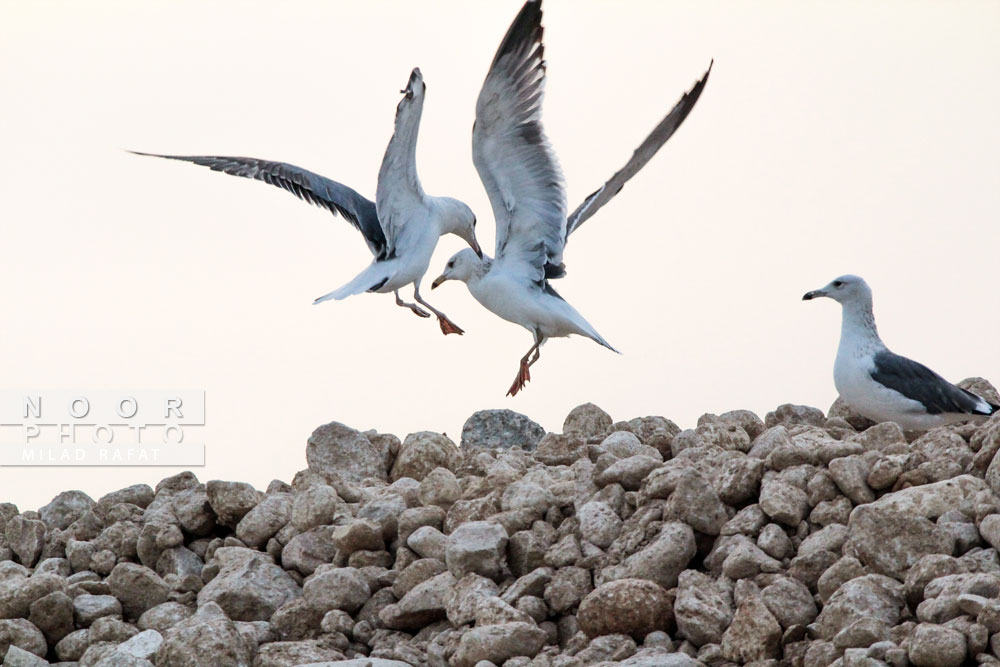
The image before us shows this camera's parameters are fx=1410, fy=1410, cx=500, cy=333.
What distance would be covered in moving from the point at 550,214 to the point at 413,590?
165 inches

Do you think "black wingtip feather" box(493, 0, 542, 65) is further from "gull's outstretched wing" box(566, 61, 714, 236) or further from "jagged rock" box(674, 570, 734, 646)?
"jagged rock" box(674, 570, 734, 646)

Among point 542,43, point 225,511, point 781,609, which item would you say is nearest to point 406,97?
point 542,43

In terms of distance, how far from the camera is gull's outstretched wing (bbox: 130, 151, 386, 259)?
10953mm

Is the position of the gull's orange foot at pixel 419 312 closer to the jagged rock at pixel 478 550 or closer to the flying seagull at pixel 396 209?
the flying seagull at pixel 396 209

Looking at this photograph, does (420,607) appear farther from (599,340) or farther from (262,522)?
(599,340)

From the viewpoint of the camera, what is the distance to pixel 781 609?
20.3ft

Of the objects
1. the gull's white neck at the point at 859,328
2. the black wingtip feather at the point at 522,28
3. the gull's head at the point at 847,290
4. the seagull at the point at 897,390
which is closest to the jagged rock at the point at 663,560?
the seagull at the point at 897,390

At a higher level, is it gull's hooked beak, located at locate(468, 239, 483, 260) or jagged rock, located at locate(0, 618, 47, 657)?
gull's hooked beak, located at locate(468, 239, 483, 260)

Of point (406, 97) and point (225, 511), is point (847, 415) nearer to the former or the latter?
point (406, 97)

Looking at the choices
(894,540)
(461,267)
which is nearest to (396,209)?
(461,267)

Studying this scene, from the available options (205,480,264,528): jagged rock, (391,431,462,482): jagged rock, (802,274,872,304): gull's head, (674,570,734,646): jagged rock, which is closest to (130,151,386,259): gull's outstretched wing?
(391,431,462,482): jagged rock

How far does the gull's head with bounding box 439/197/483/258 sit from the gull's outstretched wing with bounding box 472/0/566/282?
311 mm

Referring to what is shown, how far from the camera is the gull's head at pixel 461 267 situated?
11.1 m

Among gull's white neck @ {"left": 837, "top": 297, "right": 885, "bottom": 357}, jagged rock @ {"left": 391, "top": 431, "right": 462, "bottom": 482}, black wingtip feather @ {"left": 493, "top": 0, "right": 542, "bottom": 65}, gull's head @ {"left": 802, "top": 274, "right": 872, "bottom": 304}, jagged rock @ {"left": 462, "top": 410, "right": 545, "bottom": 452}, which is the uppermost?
black wingtip feather @ {"left": 493, "top": 0, "right": 542, "bottom": 65}
